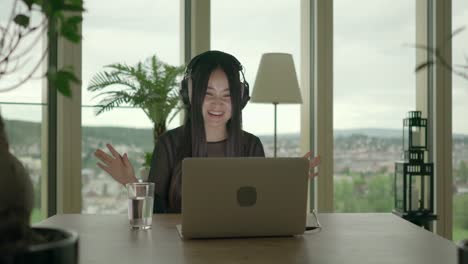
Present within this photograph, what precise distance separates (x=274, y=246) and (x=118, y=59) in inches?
131

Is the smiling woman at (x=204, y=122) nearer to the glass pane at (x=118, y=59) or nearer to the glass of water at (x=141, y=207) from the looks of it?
the glass of water at (x=141, y=207)

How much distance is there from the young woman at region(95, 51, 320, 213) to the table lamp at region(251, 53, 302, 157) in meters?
1.31

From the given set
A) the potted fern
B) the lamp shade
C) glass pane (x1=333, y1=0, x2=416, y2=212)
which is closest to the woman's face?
the lamp shade

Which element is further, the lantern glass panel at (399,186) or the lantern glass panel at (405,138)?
the lantern glass panel at (405,138)

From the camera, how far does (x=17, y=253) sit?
0.63 meters

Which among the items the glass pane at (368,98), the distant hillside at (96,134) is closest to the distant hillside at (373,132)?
the glass pane at (368,98)

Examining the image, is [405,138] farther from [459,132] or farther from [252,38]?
[252,38]

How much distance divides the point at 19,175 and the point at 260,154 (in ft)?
7.35

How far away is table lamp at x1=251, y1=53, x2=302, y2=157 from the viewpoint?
4.05 m

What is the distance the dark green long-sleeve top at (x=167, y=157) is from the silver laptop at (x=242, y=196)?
102 cm

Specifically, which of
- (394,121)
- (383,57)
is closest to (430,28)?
(383,57)

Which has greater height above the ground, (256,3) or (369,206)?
(256,3)

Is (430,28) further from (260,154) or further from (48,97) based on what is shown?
(48,97)

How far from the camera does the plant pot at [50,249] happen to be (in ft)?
2.11
